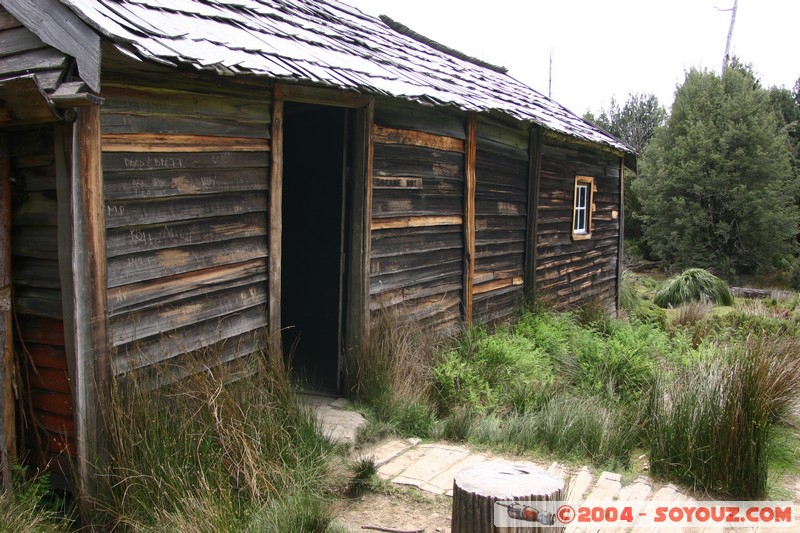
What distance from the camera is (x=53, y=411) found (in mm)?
3693

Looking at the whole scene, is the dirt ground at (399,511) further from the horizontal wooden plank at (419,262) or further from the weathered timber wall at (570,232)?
the weathered timber wall at (570,232)

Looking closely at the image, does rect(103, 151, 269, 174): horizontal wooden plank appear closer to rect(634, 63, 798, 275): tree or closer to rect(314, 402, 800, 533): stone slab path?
rect(314, 402, 800, 533): stone slab path

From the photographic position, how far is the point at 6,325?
3.57m

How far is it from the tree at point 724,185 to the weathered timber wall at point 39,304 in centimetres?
1944

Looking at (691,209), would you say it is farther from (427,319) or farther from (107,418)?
(107,418)

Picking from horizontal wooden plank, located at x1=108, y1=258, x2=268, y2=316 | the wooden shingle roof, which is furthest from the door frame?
horizontal wooden plank, located at x1=108, y1=258, x2=268, y2=316

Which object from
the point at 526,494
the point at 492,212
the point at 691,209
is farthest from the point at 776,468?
the point at 691,209

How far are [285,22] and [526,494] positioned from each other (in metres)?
4.75

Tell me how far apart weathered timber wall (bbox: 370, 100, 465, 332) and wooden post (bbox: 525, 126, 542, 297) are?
1860mm

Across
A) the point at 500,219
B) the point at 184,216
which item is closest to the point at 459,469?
the point at 184,216

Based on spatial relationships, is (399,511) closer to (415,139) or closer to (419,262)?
(419,262)

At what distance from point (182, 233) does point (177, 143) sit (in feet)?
1.81

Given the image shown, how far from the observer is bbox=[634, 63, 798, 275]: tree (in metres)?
19.7

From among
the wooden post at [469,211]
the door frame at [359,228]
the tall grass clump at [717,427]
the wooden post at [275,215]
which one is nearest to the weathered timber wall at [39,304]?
the wooden post at [275,215]
